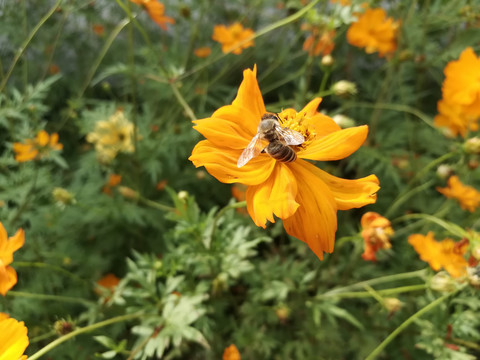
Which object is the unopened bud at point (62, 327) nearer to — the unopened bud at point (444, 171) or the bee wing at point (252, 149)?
the bee wing at point (252, 149)

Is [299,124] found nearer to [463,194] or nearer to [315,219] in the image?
[315,219]

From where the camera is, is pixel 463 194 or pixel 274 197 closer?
pixel 274 197

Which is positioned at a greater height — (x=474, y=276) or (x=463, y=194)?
(x=474, y=276)

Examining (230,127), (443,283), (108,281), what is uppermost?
(230,127)

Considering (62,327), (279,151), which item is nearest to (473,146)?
(279,151)

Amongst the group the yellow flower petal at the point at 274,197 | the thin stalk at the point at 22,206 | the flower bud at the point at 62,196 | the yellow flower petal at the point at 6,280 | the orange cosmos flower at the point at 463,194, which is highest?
the yellow flower petal at the point at 274,197

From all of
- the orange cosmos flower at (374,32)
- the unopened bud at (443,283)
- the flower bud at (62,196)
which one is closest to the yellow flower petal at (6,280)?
the flower bud at (62,196)

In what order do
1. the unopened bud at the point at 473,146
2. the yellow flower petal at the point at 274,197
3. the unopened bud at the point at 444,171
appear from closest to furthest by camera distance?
the yellow flower petal at the point at 274,197 < the unopened bud at the point at 473,146 < the unopened bud at the point at 444,171

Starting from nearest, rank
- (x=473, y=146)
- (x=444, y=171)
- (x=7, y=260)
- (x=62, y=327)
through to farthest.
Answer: (x=7, y=260) → (x=62, y=327) → (x=473, y=146) → (x=444, y=171)
